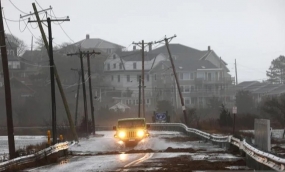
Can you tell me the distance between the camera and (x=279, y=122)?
78375mm

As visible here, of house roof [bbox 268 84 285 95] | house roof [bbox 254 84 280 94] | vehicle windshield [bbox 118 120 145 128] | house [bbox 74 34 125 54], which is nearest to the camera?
vehicle windshield [bbox 118 120 145 128]

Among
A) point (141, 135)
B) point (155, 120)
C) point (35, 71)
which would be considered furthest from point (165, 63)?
point (141, 135)

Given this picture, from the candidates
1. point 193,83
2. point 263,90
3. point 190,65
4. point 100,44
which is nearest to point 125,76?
point 193,83

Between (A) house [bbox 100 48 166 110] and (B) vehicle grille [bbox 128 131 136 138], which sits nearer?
(B) vehicle grille [bbox 128 131 136 138]

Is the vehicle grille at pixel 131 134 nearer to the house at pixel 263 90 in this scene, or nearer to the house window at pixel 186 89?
the house window at pixel 186 89

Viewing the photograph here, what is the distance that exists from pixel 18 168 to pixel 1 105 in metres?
87.7

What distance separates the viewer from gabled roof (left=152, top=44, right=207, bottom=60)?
559 feet

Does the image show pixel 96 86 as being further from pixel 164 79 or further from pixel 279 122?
pixel 279 122

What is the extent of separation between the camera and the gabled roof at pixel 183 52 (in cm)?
17030

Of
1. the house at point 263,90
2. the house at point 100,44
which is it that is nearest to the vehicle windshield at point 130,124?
the house at point 263,90

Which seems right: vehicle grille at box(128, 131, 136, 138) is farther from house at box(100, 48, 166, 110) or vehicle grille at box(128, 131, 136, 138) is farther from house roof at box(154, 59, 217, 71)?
house roof at box(154, 59, 217, 71)

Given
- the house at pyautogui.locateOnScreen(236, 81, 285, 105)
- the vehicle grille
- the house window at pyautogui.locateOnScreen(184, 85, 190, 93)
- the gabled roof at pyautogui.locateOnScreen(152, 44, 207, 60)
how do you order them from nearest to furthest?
the vehicle grille
the house window at pyautogui.locateOnScreen(184, 85, 190, 93)
the house at pyautogui.locateOnScreen(236, 81, 285, 105)
the gabled roof at pyautogui.locateOnScreen(152, 44, 207, 60)

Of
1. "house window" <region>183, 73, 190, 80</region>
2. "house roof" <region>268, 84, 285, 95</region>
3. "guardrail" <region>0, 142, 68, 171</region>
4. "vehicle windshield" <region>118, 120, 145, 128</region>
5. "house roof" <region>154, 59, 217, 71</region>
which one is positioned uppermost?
"house roof" <region>154, 59, 217, 71</region>

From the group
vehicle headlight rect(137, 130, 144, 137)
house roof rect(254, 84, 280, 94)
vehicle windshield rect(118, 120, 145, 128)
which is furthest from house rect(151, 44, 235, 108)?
vehicle headlight rect(137, 130, 144, 137)
